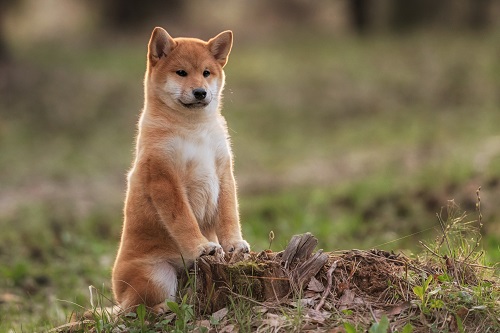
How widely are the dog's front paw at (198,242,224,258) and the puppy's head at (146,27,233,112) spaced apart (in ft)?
3.22

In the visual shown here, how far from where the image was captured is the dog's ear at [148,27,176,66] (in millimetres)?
5531

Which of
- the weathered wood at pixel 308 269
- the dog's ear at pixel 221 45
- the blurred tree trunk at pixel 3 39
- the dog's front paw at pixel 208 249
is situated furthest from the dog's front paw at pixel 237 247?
the blurred tree trunk at pixel 3 39

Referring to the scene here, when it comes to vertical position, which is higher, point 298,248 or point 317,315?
point 298,248

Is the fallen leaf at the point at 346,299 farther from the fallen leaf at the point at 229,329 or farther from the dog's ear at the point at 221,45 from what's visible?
the dog's ear at the point at 221,45

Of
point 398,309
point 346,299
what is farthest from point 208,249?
point 398,309

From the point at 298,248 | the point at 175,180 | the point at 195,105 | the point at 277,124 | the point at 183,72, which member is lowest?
the point at 277,124

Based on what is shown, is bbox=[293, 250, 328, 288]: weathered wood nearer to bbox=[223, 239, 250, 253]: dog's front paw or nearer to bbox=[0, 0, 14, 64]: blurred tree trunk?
bbox=[223, 239, 250, 253]: dog's front paw

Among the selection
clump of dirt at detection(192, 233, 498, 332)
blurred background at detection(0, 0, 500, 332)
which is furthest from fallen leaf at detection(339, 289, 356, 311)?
blurred background at detection(0, 0, 500, 332)

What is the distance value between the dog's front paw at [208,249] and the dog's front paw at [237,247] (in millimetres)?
229

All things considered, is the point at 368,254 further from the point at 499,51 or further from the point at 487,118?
the point at 499,51

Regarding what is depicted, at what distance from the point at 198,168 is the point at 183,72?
686 mm

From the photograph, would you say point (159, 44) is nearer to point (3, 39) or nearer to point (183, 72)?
point (183, 72)

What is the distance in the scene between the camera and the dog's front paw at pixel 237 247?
5383mm

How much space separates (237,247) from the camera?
17.8 feet
